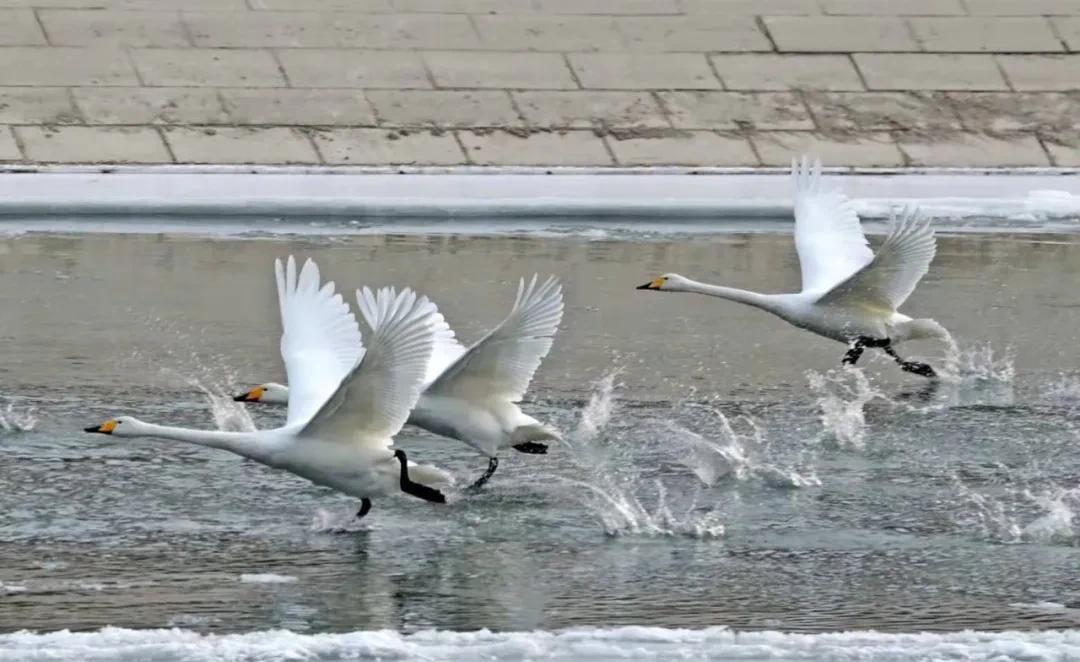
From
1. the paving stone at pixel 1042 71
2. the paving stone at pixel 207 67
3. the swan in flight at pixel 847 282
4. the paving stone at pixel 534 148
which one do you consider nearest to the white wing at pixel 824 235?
the swan in flight at pixel 847 282

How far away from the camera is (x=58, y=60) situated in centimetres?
2052

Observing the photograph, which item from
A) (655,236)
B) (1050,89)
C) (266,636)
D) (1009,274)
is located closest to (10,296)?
(655,236)

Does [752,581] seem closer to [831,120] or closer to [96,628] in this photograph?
[96,628]

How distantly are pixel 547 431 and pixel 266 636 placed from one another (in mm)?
3050

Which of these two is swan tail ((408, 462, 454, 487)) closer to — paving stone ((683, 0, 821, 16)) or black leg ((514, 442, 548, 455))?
black leg ((514, 442, 548, 455))

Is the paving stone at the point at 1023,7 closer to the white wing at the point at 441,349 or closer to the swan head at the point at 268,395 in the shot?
the white wing at the point at 441,349

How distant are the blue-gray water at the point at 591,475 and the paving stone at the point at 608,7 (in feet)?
21.3

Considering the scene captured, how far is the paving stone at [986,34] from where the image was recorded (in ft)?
72.1

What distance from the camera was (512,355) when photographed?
33.7 ft

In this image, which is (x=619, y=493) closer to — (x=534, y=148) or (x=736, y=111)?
(x=534, y=148)

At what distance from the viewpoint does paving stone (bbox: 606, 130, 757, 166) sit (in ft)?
65.3

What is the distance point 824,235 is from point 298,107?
315 inches

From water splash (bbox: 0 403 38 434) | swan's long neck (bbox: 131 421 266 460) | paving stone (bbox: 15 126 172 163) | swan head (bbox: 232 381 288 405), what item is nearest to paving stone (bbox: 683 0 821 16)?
paving stone (bbox: 15 126 172 163)

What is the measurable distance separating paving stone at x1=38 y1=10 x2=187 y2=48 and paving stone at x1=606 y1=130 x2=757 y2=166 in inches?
158
